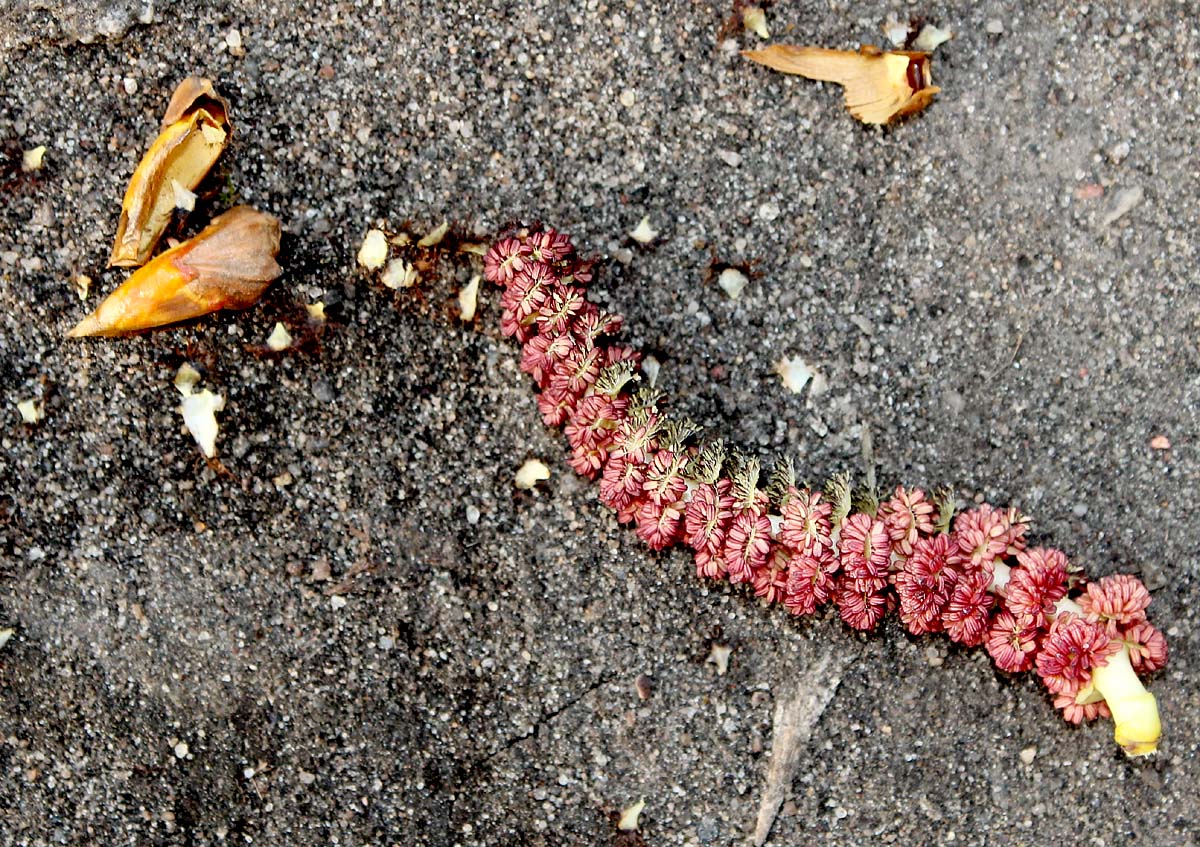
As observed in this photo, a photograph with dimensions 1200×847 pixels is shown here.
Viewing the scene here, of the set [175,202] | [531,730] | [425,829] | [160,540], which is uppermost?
[175,202]

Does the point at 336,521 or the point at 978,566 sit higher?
the point at 978,566

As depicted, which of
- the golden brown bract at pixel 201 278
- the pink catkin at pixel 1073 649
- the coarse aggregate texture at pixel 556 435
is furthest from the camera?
the coarse aggregate texture at pixel 556 435

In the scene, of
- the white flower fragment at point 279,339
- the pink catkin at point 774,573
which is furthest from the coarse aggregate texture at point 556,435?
the pink catkin at point 774,573

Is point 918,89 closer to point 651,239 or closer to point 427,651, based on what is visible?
point 651,239

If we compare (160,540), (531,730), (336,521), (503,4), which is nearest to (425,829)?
(531,730)

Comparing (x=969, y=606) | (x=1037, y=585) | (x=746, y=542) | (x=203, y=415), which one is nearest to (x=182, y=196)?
(x=203, y=415)

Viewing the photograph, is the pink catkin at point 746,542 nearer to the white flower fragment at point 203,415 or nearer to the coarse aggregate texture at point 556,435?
the coarse aggregate texture at point 556,435

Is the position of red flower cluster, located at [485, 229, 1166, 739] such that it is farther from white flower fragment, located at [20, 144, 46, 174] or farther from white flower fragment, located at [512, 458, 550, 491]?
white flower fragment, located at [20, 144, 46, 174]

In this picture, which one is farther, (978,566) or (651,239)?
(651,239)
